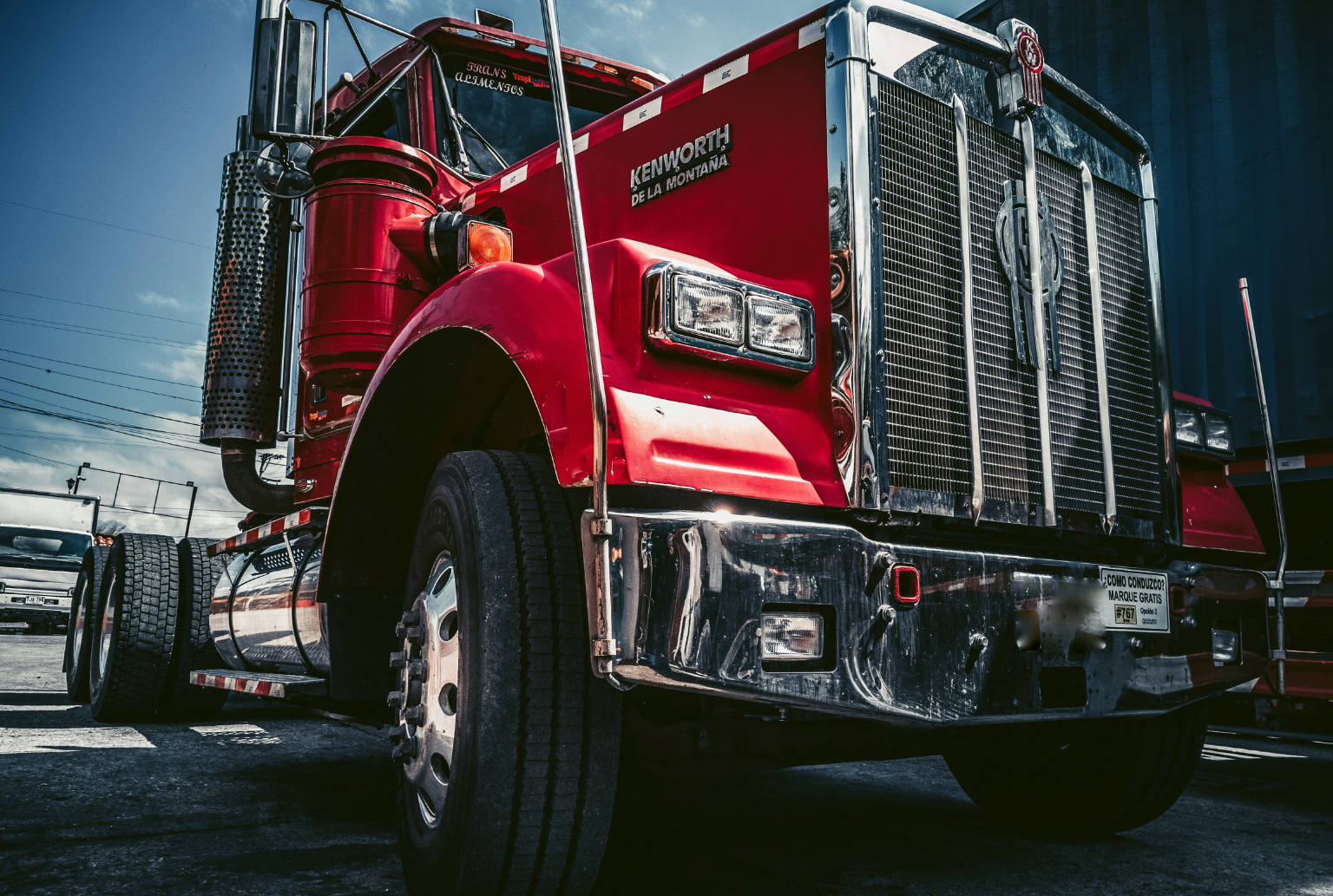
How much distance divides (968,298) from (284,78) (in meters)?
2.32

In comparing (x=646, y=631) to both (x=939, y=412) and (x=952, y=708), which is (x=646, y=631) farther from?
(x=939, y=412)

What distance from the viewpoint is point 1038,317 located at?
8.25 ft

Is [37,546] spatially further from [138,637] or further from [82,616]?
[138,637]

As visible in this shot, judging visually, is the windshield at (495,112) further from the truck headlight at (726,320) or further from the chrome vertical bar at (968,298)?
the truck headlight at (726,320)

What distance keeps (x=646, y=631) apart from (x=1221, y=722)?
6212mm

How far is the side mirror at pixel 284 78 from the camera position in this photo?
10.7 ft

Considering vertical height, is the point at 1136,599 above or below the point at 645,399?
below

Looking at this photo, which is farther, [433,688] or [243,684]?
[243,684]

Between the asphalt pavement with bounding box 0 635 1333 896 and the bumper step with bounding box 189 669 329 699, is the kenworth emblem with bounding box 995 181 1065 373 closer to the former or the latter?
the asphalt pavement with bounding box 0 635 1333 896

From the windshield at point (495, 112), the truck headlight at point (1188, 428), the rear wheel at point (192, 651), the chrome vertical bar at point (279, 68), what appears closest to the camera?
the truck headlight at point (1188, 428)

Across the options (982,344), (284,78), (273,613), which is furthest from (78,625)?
(982,344)

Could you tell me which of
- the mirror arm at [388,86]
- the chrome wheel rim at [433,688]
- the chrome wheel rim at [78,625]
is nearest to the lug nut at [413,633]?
the chrome wheel rim at [433,688]

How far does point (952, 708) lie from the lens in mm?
1990

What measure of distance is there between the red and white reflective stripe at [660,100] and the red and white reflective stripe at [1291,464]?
4.17m
